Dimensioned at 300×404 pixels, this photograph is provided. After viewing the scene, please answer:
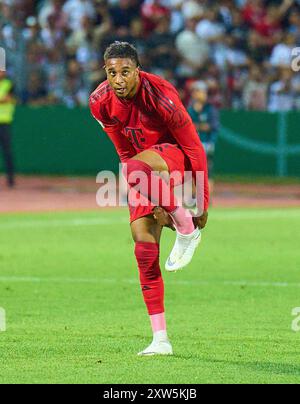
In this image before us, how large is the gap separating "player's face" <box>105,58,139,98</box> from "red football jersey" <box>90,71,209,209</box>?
0.56 feet

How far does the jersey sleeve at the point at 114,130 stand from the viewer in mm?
8500

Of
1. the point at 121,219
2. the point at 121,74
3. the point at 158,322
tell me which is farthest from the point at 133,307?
the point at 121,219

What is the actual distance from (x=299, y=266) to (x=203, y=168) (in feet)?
20.6

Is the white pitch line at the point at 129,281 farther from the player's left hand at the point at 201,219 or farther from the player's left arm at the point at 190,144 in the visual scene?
the player's left arm at the point at 190,144

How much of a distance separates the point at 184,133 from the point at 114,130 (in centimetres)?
53

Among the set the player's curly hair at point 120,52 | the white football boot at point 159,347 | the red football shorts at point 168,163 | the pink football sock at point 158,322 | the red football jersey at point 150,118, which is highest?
the player's curly hair at point 120,52

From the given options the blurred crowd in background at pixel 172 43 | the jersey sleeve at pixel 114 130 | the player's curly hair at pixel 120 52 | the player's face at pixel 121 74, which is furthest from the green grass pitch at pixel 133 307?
the blurred crowd in background at pixel 172 43

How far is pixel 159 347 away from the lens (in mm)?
8484

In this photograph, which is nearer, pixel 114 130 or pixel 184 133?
pixel 184 133

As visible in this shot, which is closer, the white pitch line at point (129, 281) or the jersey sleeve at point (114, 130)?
the jersey sleeve at point (114, 130)

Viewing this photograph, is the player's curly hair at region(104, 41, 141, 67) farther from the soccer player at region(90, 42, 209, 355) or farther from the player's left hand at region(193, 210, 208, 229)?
the player's left hand at region(193, 210, 208, 229)

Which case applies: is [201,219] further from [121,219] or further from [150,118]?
[121,219]

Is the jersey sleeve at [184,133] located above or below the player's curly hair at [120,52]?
below
